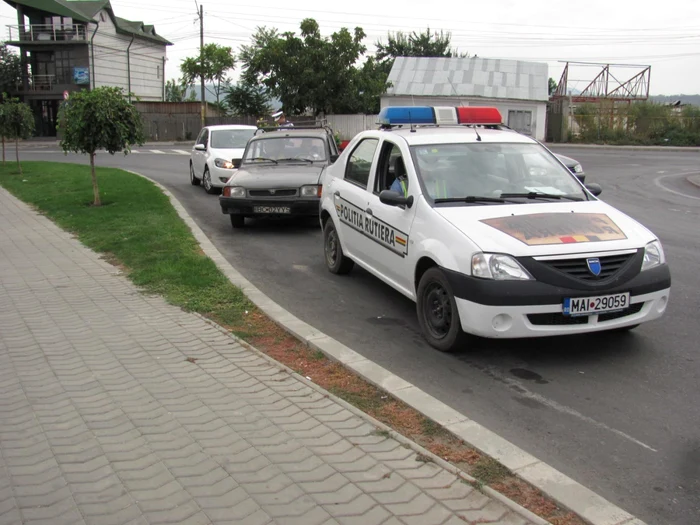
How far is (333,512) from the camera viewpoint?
10.5 feet

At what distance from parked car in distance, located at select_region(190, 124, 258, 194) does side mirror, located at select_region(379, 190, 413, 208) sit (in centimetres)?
1014

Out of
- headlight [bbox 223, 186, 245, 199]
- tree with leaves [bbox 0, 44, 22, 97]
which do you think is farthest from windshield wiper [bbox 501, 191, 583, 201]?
tree with leaves [bbox 0, 44, 22, 97]

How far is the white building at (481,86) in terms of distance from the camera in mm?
45750

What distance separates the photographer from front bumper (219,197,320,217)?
11109 millimetres

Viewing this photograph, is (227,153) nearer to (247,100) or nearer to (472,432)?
(472,432)

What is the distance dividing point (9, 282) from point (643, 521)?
7.11 meters

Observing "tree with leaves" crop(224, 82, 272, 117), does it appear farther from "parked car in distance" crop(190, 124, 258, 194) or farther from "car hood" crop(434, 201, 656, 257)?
"car hood" crop(434, 201, 656, 257)

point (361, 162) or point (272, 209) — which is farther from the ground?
point (361, 162)

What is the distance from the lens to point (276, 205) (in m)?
11.2

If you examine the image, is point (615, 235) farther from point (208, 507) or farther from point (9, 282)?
point (9, 282)

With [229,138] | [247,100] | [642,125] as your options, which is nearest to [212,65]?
[247,100]

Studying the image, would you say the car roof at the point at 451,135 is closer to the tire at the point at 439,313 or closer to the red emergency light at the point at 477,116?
the red emergency light at the point at 477,116

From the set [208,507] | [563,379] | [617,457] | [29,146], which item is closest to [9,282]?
[208,507]

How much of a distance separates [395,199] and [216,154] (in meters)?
11.2
